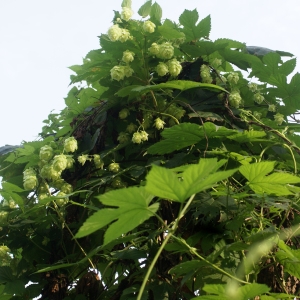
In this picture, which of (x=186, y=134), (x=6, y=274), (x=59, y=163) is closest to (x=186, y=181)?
(x=186, y=134)

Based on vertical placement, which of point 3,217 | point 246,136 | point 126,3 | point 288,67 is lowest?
point 3,217

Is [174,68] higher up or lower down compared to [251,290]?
higher up

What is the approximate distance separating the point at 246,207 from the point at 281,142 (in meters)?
0.42

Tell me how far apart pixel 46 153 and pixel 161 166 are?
52cm

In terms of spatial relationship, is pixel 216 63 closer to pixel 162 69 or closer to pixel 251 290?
pixel 162 69

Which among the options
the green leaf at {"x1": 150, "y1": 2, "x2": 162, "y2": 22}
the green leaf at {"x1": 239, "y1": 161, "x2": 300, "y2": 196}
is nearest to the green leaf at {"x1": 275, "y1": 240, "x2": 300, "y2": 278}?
the green leaf at {"x1": 239, "y1": 161, "x2": 300, "y2": 196}

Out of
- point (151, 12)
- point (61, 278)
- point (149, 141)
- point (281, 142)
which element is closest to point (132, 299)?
point (61, 278)

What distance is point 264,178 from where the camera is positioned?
1.24 metres

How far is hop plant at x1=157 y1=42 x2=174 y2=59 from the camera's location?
178 cm

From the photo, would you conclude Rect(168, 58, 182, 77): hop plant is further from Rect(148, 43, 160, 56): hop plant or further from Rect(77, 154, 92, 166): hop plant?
Rect(77, 154, 92, 166): hop plant

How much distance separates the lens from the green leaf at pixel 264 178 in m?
1.20

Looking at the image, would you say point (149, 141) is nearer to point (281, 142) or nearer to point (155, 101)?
point (155, 101)

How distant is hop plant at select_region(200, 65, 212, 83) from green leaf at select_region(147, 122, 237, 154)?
38cm

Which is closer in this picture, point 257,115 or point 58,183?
point 58,183
